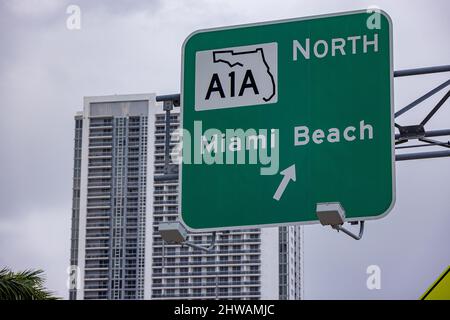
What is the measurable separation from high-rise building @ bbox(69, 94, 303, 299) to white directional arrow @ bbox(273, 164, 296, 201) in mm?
154803

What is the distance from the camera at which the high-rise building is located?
16700 cm

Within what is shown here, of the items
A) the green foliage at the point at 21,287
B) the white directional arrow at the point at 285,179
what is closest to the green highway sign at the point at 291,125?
the white directional arrow at the point at 285,179

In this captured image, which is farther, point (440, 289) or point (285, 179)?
point (285, 179)

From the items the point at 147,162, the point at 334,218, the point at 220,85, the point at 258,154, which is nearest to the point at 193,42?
the point at 220,85

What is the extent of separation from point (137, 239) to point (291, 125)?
521 feet

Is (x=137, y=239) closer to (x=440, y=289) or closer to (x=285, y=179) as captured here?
(x=285, y=179)

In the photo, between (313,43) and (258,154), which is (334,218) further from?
(313,43)

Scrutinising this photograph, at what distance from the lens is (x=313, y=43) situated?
10250mm

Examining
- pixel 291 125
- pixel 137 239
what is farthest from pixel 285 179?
pixel 137 239

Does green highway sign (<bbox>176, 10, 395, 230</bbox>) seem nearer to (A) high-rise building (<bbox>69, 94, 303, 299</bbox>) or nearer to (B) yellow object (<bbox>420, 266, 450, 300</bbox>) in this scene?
(B) yellow object (<bbox>420, 266, 450, 300</bbox>)

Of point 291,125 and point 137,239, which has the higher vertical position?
point 291,125

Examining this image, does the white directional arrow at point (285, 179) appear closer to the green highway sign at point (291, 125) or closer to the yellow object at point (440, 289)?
A: the green highway sign at point (291, 125)

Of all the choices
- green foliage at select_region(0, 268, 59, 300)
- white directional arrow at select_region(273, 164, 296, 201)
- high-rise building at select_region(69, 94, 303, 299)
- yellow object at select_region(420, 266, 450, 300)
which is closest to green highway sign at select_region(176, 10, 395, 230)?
white directional arrow at select_region(273, 164, 296, 201)

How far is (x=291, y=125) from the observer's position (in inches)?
396
